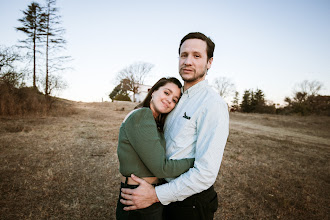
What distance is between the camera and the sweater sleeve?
57.8 inches

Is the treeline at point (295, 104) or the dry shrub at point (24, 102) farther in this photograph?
the treeline at point (295, 104)

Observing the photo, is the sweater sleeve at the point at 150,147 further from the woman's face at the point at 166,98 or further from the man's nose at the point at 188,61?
the man's nose at the point at 188,61

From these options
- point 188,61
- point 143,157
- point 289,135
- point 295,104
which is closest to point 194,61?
point 188,61

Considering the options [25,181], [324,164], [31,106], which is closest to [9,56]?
[31,106]

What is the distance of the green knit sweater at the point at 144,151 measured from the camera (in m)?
1.47

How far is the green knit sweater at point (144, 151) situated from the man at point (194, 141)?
94 mm

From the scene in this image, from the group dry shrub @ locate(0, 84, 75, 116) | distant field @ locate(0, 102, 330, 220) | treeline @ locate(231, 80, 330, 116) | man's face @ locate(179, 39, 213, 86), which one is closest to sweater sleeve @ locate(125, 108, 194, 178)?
man's face @ locate(179, 39, 213, 86)

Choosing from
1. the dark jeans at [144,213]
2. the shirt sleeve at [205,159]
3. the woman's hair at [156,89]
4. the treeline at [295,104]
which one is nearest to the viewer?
the shirt sleeve at [205,159]

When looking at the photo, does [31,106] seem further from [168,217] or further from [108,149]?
[168,217]

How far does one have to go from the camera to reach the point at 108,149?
729 cm

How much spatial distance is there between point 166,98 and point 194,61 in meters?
0.56

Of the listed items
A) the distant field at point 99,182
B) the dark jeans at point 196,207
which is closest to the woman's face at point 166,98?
the dark jeans at point 196,207

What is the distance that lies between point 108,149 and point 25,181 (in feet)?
10.7

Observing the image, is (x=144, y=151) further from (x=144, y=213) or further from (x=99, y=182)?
(x=99, y=182)
